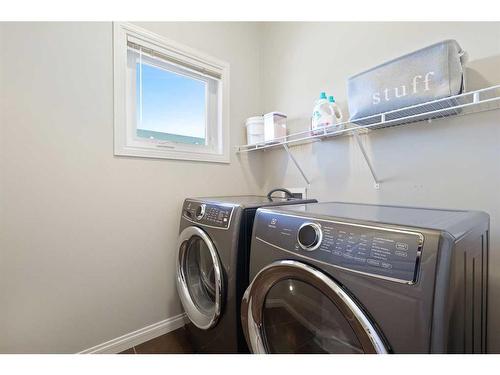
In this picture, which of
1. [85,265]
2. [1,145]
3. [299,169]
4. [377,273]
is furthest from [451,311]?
[1,145]

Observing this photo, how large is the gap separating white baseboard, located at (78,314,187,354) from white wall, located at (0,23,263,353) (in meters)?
0.03

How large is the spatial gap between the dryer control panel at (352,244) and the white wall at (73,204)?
1060mm

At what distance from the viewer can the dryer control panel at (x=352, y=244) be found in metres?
0.57

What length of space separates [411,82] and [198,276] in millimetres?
1546

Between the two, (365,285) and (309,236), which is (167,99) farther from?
(365,285)

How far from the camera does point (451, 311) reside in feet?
1.82

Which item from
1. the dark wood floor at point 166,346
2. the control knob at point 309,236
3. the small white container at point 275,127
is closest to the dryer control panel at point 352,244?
the control knob at point 309,236

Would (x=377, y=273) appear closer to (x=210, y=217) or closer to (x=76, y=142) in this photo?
(x=210, y=217)

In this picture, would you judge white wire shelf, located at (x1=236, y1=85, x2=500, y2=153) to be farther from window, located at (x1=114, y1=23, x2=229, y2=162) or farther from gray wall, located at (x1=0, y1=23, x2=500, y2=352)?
window, located at (x1=114, y1=23, x2=229, y2=162)

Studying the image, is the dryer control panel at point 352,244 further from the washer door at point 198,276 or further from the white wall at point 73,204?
the white wall at point 73,204

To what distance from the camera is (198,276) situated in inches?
59.7

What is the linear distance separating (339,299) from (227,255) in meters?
0.59

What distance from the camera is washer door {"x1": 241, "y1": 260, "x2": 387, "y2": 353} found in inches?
25.1

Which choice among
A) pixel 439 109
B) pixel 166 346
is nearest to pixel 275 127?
pixel 439 109
